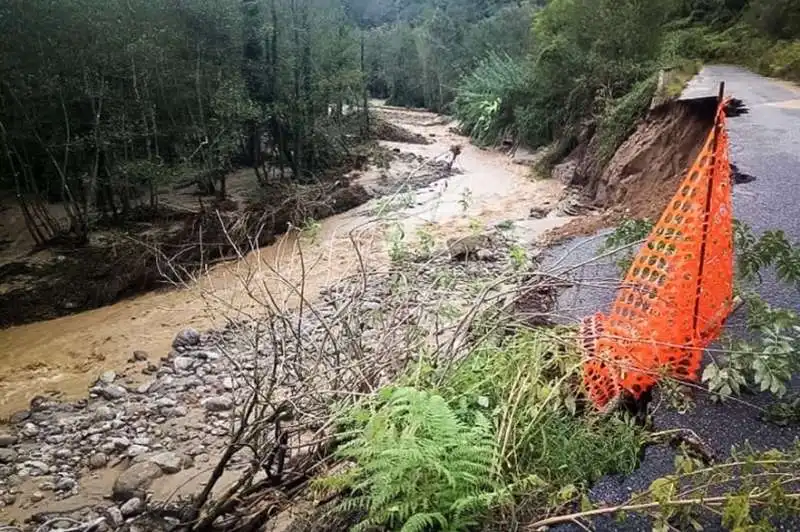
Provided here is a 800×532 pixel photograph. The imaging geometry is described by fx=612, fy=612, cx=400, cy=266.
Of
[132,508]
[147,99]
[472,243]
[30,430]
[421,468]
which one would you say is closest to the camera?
[421,468]

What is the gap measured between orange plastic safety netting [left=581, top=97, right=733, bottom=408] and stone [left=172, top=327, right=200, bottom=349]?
5404 mm

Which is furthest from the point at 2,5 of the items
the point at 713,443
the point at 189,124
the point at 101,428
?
the point at 713,443

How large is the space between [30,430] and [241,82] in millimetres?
9283

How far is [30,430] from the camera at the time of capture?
223 inches

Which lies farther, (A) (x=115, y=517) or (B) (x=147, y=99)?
(B) (x=147, y=99)

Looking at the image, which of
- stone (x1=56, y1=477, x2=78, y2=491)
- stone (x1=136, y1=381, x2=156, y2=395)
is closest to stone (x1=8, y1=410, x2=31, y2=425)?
stone (x1=136, y1=381, x2=156, y2=395)

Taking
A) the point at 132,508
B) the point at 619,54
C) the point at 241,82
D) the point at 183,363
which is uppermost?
the point at 619,54

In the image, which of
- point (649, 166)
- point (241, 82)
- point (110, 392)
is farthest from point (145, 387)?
point (241, 82)

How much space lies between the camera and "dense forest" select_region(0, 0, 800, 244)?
997 cm

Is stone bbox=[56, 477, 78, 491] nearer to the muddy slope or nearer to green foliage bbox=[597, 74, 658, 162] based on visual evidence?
the muddy slope

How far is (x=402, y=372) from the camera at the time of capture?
10.1 ft

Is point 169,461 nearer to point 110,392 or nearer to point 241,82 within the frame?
point 110,392

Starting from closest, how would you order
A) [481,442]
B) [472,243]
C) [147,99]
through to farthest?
[481,442] → [472,243] → [147,99]

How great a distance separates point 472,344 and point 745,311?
1715 mm
